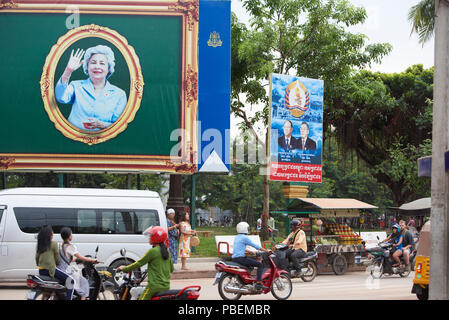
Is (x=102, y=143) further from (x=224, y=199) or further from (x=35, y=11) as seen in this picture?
(x=224, y=199)

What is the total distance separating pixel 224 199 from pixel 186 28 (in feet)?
113

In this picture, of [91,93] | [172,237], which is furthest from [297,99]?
[172,237]

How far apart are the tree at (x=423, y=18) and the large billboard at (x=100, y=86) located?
27.7ft

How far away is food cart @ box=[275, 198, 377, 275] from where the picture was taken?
19.8 meters

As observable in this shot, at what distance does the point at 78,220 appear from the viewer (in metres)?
15.6

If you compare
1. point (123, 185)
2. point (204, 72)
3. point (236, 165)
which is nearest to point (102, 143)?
point (204, 72)

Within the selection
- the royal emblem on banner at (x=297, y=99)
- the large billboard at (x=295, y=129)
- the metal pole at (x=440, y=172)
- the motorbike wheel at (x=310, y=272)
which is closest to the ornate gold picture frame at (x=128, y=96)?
the large billboard at (x=295, y=129)

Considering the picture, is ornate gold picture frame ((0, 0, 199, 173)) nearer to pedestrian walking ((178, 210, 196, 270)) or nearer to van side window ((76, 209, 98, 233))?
pedestrian walking ((178, 210, 196, 270))

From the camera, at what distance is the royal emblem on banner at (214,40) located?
2502 cm

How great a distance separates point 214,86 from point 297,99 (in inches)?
125

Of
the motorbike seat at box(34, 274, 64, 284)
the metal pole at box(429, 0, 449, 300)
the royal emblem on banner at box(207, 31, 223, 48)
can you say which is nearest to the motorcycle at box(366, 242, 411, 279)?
the metal pole at box(429, 0, 449, 300)

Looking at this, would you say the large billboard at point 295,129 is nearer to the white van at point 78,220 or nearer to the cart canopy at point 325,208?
the cart canopy at point 325,208

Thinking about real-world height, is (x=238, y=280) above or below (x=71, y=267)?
below

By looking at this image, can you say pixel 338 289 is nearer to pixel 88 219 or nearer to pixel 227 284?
pixel 227 284
